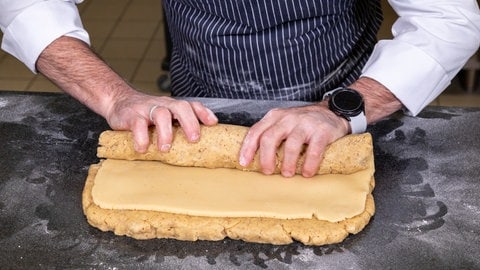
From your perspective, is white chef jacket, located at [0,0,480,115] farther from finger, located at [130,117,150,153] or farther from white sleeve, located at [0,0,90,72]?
white sleeve, located at [0,0,90,72]

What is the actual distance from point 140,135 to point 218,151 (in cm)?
17

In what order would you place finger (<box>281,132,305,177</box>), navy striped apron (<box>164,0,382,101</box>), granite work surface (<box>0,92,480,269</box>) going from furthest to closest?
navy striped apron (<box>164,0,382,101</box>), finger (<box>281,132,305,177</box>), granite work surface (<box>0,92,480,269</box>)

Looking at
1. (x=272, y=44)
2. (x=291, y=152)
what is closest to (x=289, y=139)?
(x=291, y=152)

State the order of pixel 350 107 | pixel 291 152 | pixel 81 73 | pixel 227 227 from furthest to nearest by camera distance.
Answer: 1. pixel 81 73
2. pixel 350 107
3. pixel 291 152
4. pixel 227 227

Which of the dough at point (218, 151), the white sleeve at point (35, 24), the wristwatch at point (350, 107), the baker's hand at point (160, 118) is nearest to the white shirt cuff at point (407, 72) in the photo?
the wristwatch at point (350, 107)

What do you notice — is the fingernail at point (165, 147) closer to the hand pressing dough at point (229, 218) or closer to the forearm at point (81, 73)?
the hand pressing dough at point (229, 218)

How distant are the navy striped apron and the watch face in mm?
221

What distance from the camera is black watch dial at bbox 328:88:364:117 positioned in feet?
4.63

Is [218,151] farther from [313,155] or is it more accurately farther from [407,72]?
[407,72]

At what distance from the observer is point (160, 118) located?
1337 mm

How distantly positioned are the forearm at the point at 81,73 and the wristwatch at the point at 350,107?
1.56 feet

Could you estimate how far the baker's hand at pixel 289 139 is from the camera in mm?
1306

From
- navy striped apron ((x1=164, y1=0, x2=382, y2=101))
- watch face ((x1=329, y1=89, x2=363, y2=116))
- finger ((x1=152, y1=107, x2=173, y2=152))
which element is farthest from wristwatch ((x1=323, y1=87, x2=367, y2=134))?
finger ((x1=152, y1=107, x2=173, y2=152))

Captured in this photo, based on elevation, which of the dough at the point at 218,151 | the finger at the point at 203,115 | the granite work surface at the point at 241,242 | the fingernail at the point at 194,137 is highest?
the finger at the point at 203,115
